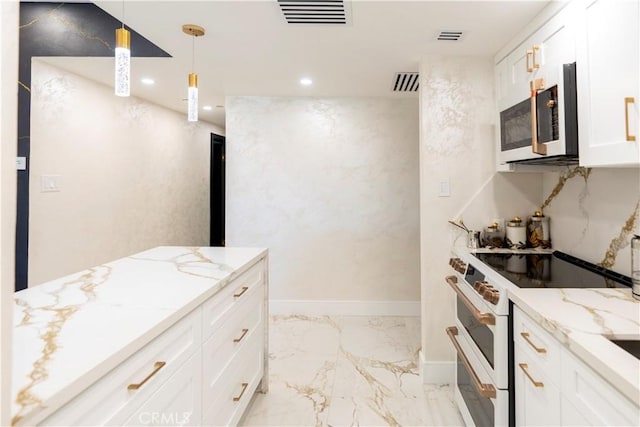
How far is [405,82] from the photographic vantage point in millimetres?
3021

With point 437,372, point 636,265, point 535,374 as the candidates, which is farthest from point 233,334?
point 636,265

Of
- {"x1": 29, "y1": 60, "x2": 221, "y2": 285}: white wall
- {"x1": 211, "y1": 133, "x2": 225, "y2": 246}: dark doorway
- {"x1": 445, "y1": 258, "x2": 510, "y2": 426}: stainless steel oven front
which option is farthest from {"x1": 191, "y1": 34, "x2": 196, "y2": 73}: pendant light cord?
{"x1": 211, "y1": 133, "x2": 225, "y2": 246}: dark doorway

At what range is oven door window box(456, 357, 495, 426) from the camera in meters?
1.57

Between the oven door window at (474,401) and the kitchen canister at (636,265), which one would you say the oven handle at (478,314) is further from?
the kitchen canister at (636,265)

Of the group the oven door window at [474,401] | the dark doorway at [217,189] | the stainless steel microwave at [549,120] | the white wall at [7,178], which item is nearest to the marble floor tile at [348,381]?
the oven door window at [474,401]

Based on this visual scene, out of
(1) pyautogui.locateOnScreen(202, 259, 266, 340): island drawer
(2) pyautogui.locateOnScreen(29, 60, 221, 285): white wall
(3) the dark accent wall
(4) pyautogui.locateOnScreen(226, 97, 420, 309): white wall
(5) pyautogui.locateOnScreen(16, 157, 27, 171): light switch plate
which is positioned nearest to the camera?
(1) pyautogui.locateOnScreen(202, 259, 266, 340): island drawer

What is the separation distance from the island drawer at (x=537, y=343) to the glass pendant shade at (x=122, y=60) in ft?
5.97

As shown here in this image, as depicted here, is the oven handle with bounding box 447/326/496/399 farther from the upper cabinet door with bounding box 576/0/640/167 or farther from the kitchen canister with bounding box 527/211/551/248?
the upper cabinet door with bounding box 576/0/640/167

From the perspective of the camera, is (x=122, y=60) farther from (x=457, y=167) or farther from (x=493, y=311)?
(x=457, y=167)

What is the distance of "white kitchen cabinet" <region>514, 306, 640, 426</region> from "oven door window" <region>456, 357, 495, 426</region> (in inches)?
6.7

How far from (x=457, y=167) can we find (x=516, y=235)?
0.58 m

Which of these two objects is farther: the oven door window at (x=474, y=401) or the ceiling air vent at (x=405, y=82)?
the ceiling air vent at (x=405, y=82)

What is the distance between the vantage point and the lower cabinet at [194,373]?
2.69 feet

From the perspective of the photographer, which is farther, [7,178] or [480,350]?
[480,350]
